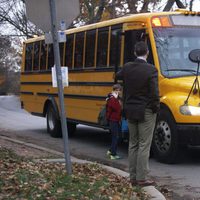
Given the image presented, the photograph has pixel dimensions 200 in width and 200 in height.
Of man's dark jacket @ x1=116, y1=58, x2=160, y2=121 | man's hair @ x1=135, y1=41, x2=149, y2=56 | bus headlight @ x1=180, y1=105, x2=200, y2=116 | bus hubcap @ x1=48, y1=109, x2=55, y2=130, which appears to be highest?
man's hair @ x1=135, y1=41, x2=149, y2=56

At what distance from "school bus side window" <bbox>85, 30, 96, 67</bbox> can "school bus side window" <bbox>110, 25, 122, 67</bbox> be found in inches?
38.6

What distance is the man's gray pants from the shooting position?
23.6ft

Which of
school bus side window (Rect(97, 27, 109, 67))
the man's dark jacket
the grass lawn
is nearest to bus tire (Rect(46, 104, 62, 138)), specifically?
school bus side window (Rect(97, 27, 109, 67))

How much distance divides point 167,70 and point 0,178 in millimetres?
4687

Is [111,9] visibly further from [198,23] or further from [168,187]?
[168,187]

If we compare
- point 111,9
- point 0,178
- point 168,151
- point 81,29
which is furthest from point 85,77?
point 111,9

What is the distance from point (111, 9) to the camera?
28.7 metres

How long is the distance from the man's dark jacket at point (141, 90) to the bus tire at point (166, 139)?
102 inches

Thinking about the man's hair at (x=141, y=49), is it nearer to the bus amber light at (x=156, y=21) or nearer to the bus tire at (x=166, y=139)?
the bus tire at (x=166, y=139)

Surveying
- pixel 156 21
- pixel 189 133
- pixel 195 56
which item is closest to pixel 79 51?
pixel 156 21

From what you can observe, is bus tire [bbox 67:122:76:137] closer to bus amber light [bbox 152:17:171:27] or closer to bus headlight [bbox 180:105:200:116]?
bus amber light [bbox 152:17:171:27]

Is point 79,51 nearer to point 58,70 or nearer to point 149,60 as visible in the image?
point 149,60

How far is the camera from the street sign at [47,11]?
23.0 ft

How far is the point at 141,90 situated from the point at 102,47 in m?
5.04
